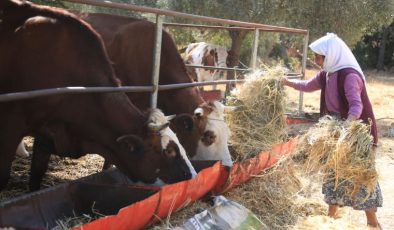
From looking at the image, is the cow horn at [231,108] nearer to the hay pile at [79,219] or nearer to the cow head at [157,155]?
the cow head at [157,155]

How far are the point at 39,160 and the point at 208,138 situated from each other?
1.64 metres

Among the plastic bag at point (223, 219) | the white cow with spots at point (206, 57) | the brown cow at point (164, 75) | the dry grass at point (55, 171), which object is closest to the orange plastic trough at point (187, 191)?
the plastic bag at point (223, 219)

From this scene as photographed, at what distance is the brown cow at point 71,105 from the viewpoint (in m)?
3.98

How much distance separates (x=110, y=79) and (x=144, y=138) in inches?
21.4

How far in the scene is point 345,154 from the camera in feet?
14.7

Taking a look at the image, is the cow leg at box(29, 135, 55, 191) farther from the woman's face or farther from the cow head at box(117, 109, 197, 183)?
the woman's face

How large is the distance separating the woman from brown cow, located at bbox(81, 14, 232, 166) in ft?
3.56

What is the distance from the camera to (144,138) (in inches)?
164

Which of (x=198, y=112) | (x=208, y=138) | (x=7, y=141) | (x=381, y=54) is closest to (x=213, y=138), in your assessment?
(x=208, y=138)

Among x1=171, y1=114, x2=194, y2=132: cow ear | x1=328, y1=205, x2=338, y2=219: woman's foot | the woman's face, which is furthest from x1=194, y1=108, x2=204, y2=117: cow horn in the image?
x1=328, y1=205, x2=338, y2=219: woman's foot

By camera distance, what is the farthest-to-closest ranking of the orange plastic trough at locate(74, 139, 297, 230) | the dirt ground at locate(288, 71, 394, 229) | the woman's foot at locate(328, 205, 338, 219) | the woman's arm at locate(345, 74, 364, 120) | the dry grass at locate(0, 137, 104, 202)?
1. the dirt ground at locate(288, 71, 394, 229)
2. the woman's foot at locate(328, 205, 338, 219)
3. the dry grass at locate(0, 137, 104, 202)
4. the woman's arm at locate(345, 74, 364, 120)
5. the orange plastic trough at locate(74, 139, 297, 230)

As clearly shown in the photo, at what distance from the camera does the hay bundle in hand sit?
573cm

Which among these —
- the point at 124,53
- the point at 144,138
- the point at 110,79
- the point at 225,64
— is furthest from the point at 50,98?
the point at 225,64

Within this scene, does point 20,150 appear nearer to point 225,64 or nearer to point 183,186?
point 183,186
